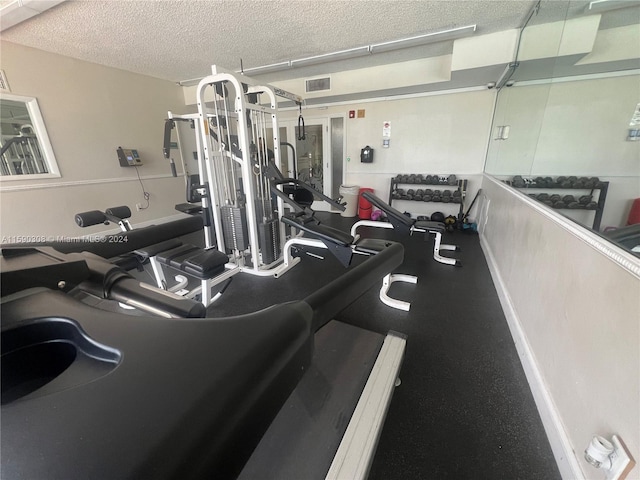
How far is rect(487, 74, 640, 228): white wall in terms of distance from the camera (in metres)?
2.87

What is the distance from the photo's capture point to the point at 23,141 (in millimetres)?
3426

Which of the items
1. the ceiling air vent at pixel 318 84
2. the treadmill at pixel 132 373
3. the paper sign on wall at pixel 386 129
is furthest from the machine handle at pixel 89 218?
the paper sign on wall at pixel 386 129

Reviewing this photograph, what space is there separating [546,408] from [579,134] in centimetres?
352

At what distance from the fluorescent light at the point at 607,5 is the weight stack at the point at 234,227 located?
3.89 meters

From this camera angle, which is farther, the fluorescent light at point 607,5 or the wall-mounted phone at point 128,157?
the wall-mounted phone at point 128,157

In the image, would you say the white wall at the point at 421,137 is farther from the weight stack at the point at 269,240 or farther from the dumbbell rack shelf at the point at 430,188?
the weight stack at the point at 269,240

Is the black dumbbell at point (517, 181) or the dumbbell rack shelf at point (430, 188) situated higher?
the black dumbbell at point (517, 181)

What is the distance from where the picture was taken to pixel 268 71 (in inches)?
167

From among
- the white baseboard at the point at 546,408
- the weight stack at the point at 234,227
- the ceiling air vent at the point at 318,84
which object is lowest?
the white baseboard at the point at 546,408

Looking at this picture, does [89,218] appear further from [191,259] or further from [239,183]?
[239,183]

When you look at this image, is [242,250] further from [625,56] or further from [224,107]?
[625,56]

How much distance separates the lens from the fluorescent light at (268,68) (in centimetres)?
391

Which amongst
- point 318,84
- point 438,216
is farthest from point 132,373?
point 318,84

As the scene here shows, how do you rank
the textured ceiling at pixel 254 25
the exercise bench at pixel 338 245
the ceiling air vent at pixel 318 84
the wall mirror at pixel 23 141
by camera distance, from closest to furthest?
the exercise bench at pixel 338 245 < the textured ceiling at pixel 254 25 < the wall mirror at pixel 23 141 < the ceiling air vent at pixel 318 84
